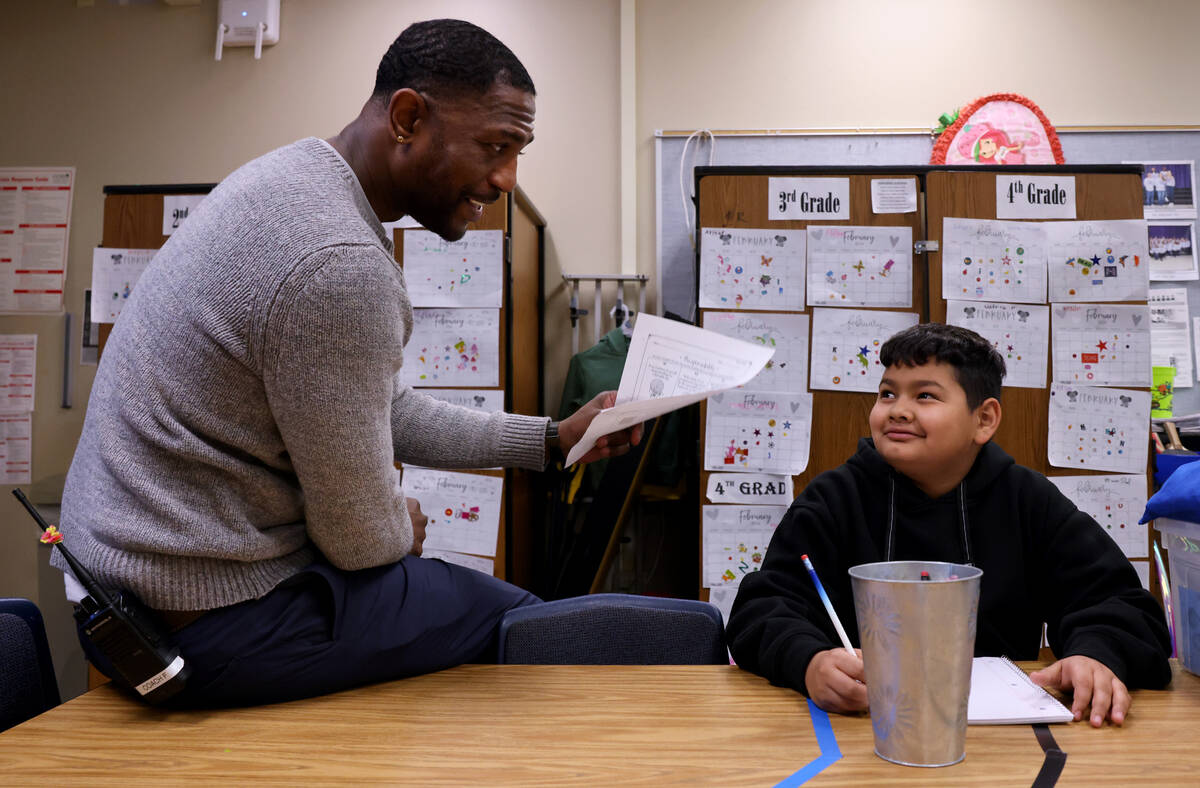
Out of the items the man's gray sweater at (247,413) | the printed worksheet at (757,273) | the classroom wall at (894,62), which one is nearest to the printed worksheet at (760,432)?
the printed worksheet at (757,273)

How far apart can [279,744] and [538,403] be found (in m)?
2.62

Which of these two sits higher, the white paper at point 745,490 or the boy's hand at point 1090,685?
the white paper at point 745,490

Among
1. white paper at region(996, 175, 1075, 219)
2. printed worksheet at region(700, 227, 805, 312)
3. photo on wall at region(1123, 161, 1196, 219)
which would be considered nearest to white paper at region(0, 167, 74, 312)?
printed worksheet at region(700, 227, 805, 312)

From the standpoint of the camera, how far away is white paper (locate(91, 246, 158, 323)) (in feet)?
9.18

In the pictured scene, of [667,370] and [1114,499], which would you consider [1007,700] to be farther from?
[1114,499]

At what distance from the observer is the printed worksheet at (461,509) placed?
271 centimetres

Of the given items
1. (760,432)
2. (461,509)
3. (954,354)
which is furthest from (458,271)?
(954,354)

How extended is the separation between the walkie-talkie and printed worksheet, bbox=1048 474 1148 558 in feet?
8.23

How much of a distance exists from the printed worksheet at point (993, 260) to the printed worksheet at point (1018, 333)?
3 cm

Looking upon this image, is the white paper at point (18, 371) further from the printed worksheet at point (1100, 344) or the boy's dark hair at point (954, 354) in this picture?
the printed worksheet at point (1100, 344)

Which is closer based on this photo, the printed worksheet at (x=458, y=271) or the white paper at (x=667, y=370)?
the white paper at (x=667, y=370)

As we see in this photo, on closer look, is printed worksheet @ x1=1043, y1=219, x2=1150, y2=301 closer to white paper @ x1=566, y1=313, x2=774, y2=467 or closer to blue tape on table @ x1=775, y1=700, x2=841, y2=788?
white paper @ x1=566, y1=313, x2=774, y2=467

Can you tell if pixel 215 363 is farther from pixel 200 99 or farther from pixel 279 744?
pixel 200 99

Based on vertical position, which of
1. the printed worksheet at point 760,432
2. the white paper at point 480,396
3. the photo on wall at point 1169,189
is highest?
the photo on wall at point 1169,189
